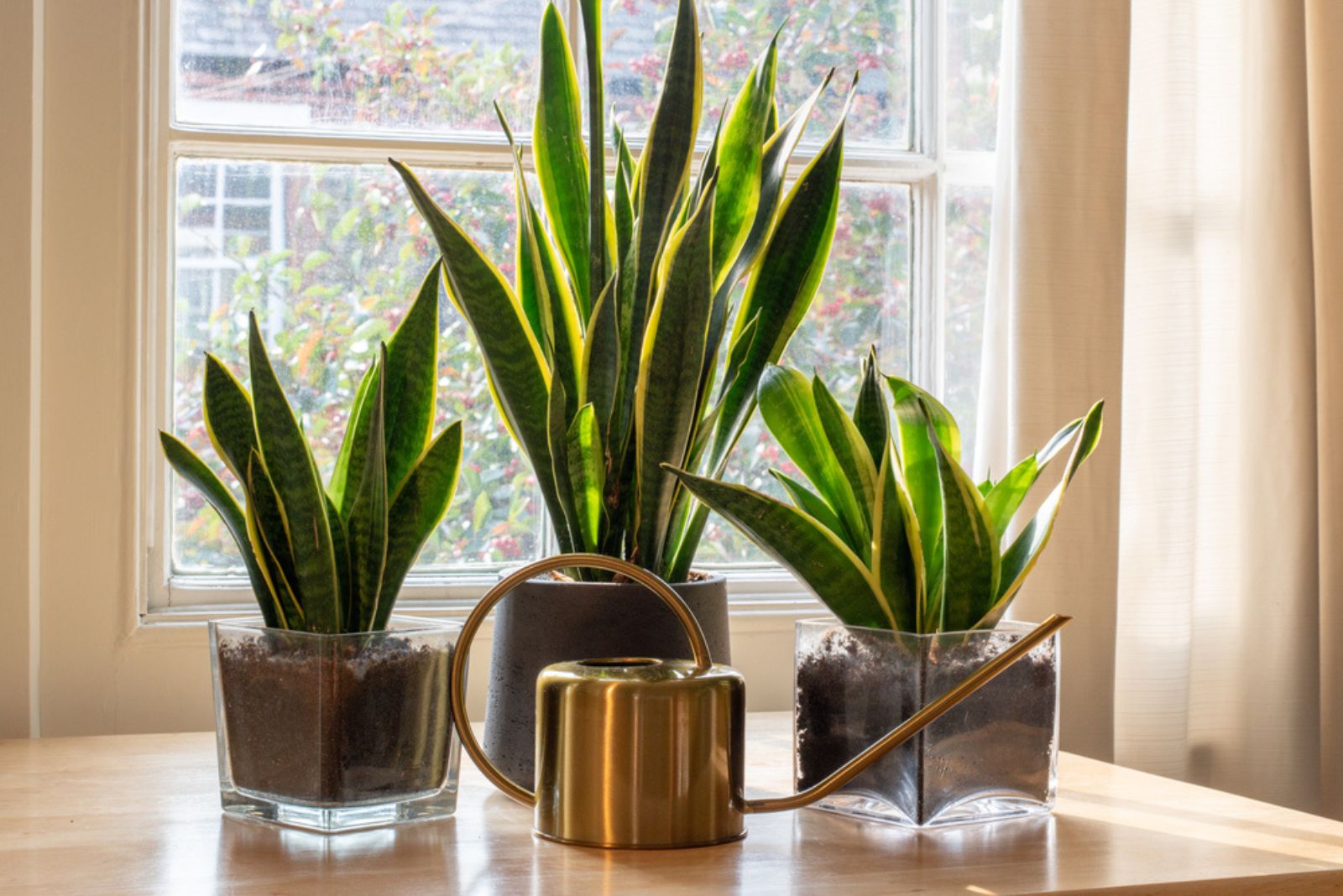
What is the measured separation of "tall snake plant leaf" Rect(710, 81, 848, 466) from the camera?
939 mm

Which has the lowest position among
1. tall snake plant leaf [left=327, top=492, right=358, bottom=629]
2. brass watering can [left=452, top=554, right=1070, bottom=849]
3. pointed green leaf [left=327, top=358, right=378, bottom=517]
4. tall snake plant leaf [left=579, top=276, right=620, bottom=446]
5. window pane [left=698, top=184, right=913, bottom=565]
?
brass watering can [left=452, top=554, right=1070, bottom=849]

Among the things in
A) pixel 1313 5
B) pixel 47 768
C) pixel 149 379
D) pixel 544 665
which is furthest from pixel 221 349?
pixel 1313 5

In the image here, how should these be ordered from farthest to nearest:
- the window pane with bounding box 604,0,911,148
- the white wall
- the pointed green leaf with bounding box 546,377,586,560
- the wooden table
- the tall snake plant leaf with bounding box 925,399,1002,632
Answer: the window pane with bounding box 604,0,911,148, the white wall, the pointed green leaf with bounding box 546,377,586,560, the tall snake plant leaf with bounding box 925,399,1002,632, the wooden table

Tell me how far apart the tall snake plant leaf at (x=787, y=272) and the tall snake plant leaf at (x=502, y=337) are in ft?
0.41

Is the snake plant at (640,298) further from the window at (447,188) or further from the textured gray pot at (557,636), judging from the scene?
the window at (447,188)

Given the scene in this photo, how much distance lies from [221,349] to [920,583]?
0.79 metres

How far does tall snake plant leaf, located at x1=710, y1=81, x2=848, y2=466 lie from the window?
0.49 m

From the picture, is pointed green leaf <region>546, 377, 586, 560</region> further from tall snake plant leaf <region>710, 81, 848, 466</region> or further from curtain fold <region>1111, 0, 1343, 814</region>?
curtain fold <region>1111, 0, 1343, 814</region>

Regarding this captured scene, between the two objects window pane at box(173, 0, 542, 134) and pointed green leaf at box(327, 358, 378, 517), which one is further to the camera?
window pane at box(173, 0, 542, 134)

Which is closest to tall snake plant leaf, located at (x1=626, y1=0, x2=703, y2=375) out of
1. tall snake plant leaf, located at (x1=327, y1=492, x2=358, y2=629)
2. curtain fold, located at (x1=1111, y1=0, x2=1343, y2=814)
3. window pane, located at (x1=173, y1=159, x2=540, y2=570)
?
tall snake plant leaf, located at (x1=327, y1=492, x2=358, y2=629)

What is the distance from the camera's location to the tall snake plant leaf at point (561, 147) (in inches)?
37.8

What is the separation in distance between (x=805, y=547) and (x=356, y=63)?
805 mm

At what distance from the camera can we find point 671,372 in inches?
34.1

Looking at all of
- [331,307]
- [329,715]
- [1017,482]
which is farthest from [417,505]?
[331,307]
